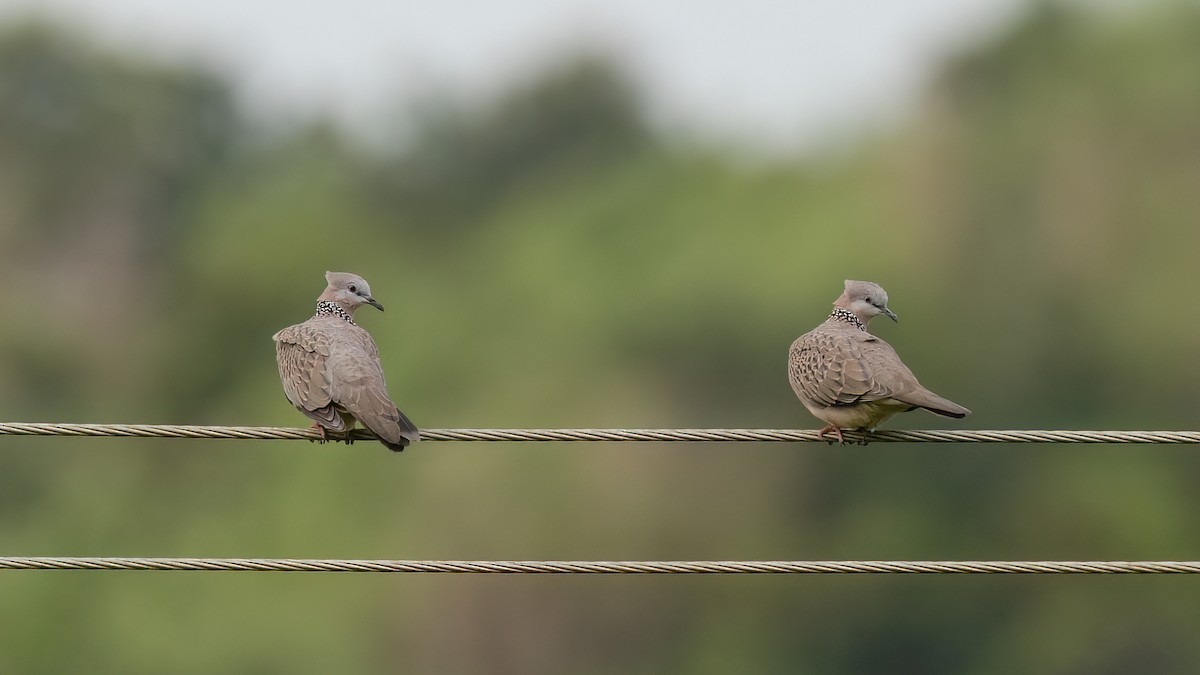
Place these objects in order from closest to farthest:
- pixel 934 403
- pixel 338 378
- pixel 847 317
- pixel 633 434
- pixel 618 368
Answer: pixel 633 434 → pixel 934 403 → pixel 338 378 → pixel 847 317 → pixel 618 368

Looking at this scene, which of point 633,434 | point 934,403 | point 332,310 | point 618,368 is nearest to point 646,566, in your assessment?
point 633,434

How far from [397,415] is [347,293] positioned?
6.81ft

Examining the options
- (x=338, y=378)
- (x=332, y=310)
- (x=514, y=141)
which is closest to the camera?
(x=338, y=378)

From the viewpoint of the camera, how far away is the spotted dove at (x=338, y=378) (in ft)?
29.9

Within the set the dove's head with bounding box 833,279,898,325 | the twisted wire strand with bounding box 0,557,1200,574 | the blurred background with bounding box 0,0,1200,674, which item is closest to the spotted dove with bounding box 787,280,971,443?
the dove's head with bounding box 833,279,898,325

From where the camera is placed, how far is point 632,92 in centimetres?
6988

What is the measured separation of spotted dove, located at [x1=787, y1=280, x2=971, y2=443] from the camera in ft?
31.2

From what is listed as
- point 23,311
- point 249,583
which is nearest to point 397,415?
point 249,583

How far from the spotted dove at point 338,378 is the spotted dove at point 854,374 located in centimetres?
193

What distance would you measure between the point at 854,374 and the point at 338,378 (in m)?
2.44

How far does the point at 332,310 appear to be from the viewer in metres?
10.9

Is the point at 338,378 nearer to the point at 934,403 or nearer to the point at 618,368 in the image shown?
the point at 934,403

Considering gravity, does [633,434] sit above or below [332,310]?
below

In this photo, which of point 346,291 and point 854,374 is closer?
point 854,374
